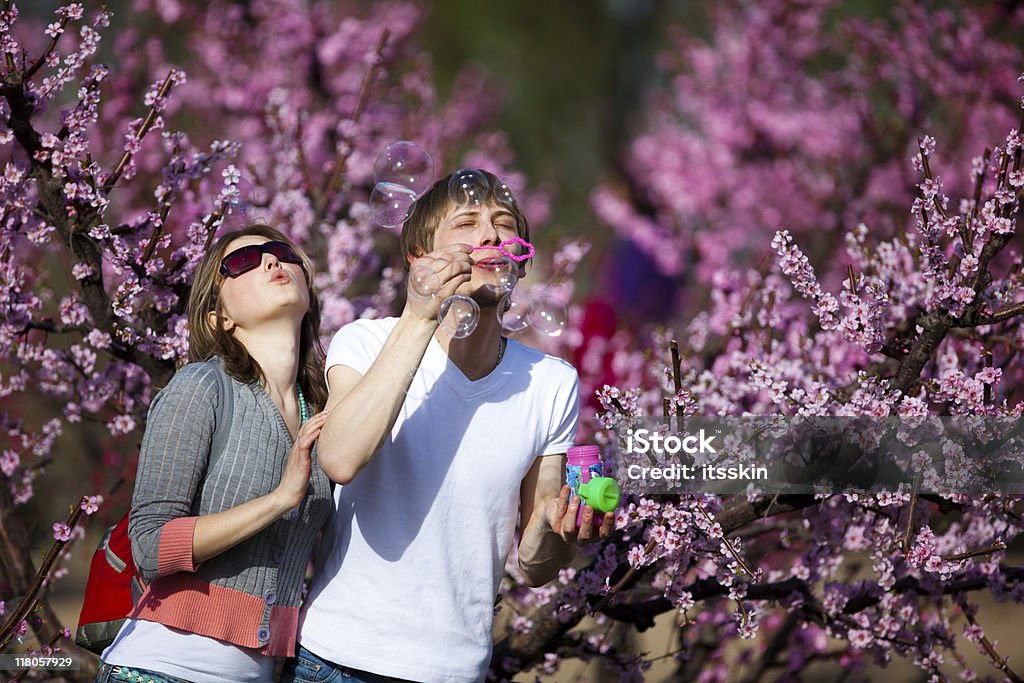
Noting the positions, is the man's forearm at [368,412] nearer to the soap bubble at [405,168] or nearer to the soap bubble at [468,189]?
the soap bubble at [468,189]

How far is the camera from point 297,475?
2008mm

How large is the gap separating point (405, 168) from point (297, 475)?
3.41 feet

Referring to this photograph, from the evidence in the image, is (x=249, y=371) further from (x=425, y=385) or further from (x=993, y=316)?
(x=993, y=316)

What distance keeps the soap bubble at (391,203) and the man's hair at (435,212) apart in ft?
0.56

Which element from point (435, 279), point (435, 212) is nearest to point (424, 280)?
point (435, 279)

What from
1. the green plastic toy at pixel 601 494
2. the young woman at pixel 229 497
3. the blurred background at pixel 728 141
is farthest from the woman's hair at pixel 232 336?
the blurred background at pixel 728 141

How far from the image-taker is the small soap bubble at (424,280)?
2.01 meters

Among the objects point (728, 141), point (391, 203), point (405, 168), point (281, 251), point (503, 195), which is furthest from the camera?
point (728, 141)

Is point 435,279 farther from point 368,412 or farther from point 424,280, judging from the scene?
point 368,412

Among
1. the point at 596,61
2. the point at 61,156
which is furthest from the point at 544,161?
the point at 61,156

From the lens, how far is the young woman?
6.57 feet

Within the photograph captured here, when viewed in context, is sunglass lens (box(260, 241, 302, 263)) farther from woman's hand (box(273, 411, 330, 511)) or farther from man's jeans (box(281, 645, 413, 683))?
man's jeans (box(281, 645, 413, 683))

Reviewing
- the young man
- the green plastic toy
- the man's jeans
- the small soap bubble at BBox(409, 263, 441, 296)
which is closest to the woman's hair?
the young man

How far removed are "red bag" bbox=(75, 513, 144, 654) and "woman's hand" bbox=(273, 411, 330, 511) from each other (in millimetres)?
406
